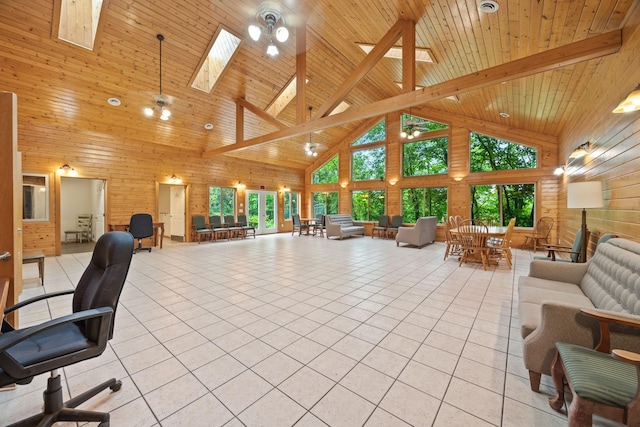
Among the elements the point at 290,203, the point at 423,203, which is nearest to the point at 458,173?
the point at 423,203

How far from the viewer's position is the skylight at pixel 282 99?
7.55 metres

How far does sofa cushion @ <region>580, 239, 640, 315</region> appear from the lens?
1.79 m

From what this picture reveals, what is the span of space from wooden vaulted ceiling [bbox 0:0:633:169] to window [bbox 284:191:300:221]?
16.0 feet

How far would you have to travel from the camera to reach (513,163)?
7.90 m

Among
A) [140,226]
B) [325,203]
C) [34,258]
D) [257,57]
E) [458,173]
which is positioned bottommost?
[34,258]

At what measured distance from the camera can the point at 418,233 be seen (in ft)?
24.9

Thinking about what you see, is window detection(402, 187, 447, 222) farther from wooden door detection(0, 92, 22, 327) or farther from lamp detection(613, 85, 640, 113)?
wooden door detection(0, 92, 22, 327)

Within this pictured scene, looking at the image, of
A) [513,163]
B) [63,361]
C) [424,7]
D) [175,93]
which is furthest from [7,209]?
[513,163]

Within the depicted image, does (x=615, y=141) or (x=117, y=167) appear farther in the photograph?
(x=117, y=167)

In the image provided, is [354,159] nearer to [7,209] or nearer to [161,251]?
[161,251]

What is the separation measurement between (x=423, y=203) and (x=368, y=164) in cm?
273

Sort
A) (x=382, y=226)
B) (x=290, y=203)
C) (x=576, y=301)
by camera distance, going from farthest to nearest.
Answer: (x=290, y=203) < (x=382, y=226) < (x=576, y=301)

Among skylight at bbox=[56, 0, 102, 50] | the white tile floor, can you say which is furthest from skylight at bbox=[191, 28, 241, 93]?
the white tile floor

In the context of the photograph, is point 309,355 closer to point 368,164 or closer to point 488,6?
point 488,6
